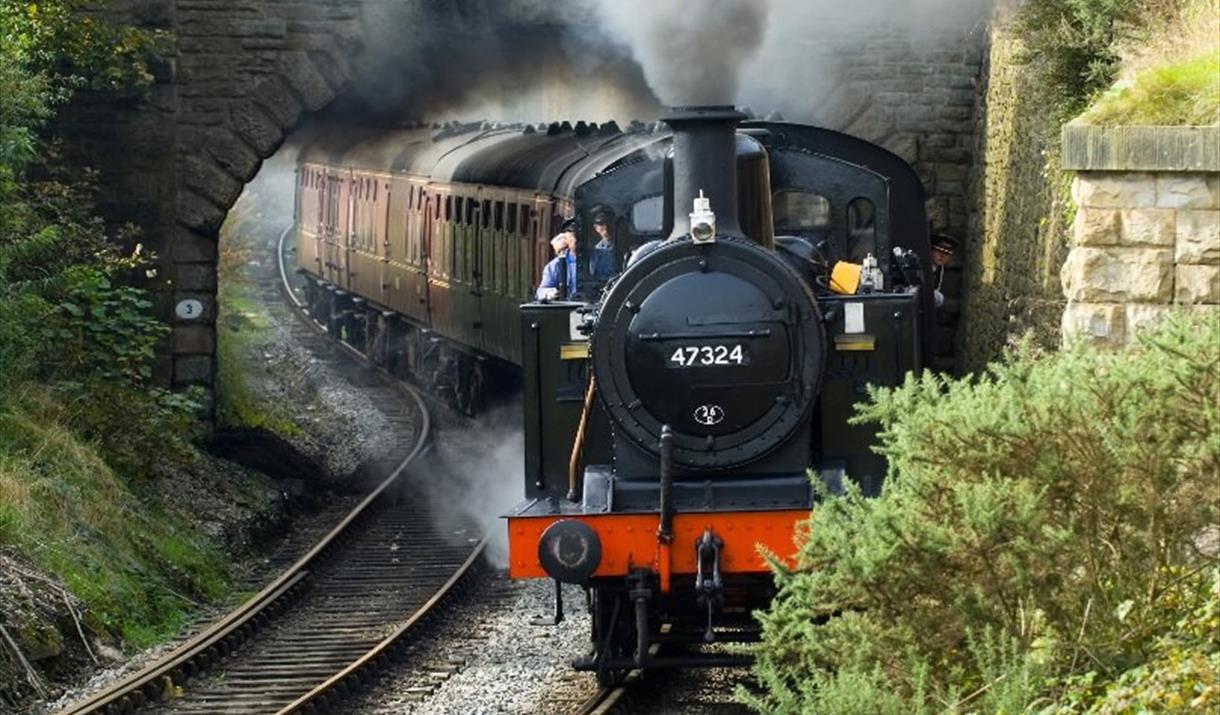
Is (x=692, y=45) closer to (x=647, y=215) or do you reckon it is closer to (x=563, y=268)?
(x=563, y=268)

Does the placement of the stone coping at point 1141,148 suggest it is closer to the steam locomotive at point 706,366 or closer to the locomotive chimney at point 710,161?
the steam locomotive at point 706,366

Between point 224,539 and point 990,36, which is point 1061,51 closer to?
point 990,36

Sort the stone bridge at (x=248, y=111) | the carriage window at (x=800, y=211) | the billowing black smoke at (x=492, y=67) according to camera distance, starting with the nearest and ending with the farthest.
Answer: the carriage window at (x=800, y=211) → the stone bridge at (x=248, y=111) → the billowing black smoke at (x=492, y=67)

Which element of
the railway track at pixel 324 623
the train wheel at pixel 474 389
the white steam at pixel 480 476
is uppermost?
the train wheel at pixel 474 389

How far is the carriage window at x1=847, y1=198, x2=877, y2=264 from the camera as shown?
10.3 meters

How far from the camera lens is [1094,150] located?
834 centimetres

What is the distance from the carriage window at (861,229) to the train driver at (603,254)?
1103 mm

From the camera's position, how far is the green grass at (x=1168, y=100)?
8336mm

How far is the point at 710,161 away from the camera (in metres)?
9.43

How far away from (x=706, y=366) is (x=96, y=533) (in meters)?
5.26

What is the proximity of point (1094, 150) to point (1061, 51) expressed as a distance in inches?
178

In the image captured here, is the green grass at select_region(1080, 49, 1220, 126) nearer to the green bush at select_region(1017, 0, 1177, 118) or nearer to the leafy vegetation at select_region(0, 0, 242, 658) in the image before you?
the green bush at select_region(1017, 0, 1177, 118)

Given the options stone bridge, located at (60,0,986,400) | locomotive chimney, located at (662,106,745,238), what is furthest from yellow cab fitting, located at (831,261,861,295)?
stone bridge, located at (60,0,986,400)

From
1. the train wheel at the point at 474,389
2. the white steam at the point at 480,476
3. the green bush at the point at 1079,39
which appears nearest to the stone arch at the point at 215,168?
the white steam at the point at 480,476
